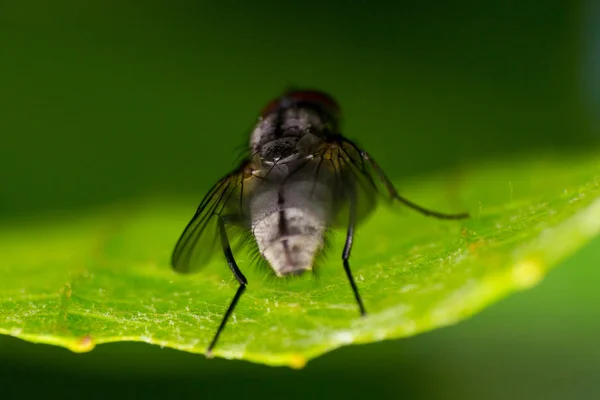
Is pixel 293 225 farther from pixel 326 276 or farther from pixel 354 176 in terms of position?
pixel 354 176

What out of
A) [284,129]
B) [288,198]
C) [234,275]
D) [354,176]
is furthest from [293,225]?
[284,129]

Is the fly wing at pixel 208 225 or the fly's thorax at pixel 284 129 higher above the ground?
the fly's thorax at pixel 284 129

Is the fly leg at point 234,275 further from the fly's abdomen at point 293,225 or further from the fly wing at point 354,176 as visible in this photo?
the fly wing at point 354,176

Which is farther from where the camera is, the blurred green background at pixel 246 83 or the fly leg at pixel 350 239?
the blurred green background at pixel 246 83

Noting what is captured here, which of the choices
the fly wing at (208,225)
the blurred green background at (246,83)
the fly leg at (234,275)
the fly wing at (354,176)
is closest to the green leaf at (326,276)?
the fly leg at (234,275)

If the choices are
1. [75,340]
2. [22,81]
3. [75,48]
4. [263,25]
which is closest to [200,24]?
[263,25]

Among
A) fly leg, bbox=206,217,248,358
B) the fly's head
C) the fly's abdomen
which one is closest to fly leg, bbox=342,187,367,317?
the fly's abdomen
